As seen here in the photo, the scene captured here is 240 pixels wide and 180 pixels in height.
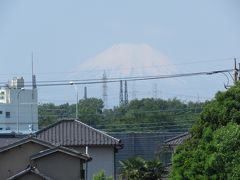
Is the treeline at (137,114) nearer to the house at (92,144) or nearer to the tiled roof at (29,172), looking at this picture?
the house at (92,144)

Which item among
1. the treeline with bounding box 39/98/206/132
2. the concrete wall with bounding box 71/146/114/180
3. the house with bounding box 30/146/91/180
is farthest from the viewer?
the treeline with bounding box 39/98/206/132

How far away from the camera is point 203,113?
3188 cm

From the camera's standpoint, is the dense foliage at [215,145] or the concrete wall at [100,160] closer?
the dense foliage at [215,145]

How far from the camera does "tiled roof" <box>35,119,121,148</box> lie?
50156mm

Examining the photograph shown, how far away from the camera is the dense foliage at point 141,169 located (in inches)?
1690

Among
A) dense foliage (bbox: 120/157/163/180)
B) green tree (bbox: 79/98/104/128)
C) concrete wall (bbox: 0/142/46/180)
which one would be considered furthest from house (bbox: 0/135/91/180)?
green tree (bbox: 79/98/104/128)

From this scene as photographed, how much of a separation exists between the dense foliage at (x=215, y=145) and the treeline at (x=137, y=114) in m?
62.7

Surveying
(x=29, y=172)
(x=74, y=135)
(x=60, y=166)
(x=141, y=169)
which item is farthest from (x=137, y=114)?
(x=29, y=172)

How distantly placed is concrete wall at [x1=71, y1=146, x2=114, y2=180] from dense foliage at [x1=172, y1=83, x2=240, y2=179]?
60.8 ft

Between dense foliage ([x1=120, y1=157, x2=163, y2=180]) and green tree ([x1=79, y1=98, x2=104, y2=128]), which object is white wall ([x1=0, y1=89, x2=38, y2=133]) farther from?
dense foliage ([x1=120, y1=157, x2=163, y2=180])

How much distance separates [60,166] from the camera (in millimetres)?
42438

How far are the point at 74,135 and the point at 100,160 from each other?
7.78 feet

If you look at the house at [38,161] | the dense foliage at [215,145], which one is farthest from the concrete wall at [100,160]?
the dense foliage at [215,145]

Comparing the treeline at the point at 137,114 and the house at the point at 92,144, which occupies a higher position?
the treeline at the point at 137,114
